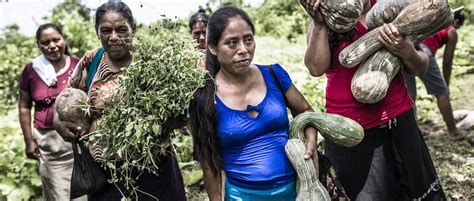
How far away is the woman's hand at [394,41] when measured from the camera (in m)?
2.80

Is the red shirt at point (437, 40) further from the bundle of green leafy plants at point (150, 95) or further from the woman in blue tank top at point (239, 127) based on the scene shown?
the bundle of green leafy plants at point (150, 95)

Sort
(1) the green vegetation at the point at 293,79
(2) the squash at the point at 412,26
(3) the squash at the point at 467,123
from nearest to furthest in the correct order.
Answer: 1. (2) the squash at the point at 412,26
2. (1) the green vegetation at the point at 293,79
3. (3) the squash at the point at 467,123

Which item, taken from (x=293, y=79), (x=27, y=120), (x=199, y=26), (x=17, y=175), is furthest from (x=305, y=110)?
(x=293, y=79)

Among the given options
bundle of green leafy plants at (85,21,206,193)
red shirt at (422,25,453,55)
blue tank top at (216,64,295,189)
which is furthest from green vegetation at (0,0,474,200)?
red shirt at (422,25,453,55)

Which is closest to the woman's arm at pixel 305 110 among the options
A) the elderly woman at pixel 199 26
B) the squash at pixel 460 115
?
the elderly woman at pixel 199 26

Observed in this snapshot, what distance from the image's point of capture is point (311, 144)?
2.85 m

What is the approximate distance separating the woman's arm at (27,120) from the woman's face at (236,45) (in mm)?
2846

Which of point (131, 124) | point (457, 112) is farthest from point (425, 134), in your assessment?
point (131, 124)

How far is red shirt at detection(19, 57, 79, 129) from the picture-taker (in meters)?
4.87

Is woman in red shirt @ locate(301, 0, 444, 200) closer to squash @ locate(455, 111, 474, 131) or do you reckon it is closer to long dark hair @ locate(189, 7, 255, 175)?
long dark hair @ locate(189, 7, 255, 175)

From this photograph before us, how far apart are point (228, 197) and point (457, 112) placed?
5.51 meters

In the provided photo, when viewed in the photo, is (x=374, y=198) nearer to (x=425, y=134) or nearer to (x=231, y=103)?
(x=231, y=103)

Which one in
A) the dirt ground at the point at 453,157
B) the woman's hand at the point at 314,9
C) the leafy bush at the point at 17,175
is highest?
the woman's hand at the point at 314,9

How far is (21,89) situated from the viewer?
16.3 ft
